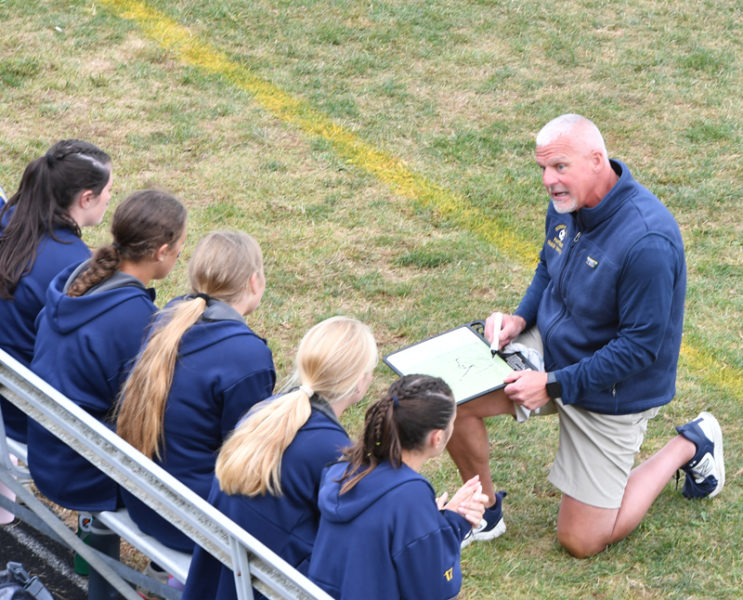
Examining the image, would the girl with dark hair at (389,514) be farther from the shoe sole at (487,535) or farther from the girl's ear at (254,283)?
the shoe sole at (487,535)

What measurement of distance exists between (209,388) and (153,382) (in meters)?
0.18

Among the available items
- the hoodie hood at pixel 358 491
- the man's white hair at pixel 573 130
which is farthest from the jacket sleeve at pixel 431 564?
the man's white hair at pixel 573 130

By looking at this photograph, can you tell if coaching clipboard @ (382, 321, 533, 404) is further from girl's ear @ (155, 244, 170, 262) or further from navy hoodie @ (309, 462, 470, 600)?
navy hoodie @ (309, 462, 470, 600)

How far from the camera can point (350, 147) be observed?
25.3ft

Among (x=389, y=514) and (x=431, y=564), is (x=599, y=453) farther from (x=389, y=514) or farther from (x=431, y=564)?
(x=389, y=514)

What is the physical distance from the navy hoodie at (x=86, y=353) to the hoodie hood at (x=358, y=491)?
0.98 m

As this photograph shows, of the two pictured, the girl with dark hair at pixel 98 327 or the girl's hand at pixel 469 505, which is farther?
the girl with dark hair at pixel 98 327

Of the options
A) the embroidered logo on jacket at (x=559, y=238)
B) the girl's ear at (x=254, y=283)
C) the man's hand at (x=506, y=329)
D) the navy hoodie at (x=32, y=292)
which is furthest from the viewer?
the man's hand at (x=506, y=329)

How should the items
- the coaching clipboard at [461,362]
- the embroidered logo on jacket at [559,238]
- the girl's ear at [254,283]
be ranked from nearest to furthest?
the girl's ear at [254,283]
the coaching clipboard at [461,362]
the embroidered logo on jacket at [559,238]

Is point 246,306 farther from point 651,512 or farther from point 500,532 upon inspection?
point 651,512

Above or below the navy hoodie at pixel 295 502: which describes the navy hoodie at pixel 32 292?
above

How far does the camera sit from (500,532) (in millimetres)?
4414

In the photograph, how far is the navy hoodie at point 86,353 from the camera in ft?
11.3

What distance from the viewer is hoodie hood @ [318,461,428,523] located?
2814mm
